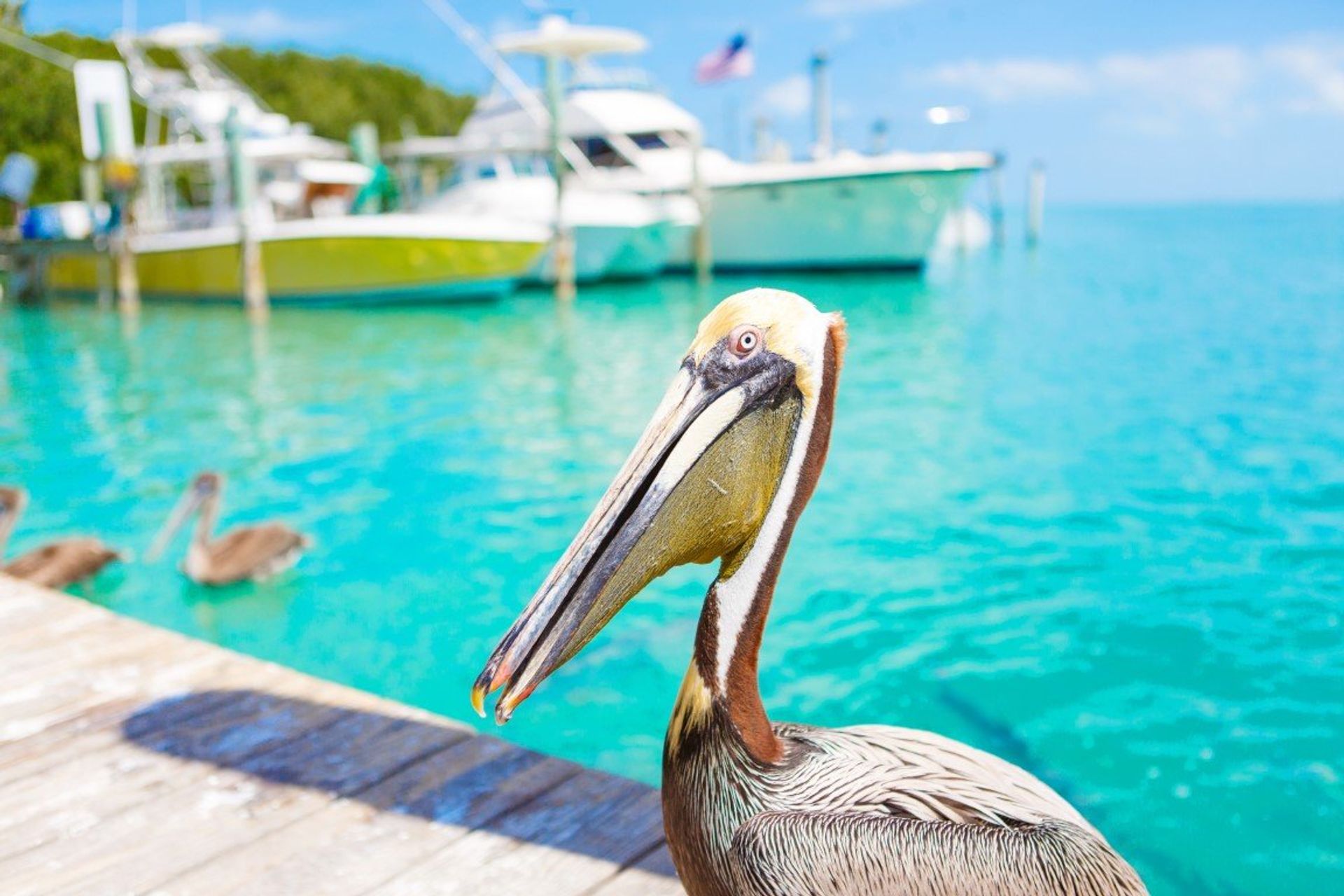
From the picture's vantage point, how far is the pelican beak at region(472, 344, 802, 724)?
1711 mm

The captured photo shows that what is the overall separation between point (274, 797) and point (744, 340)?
5.38 feet

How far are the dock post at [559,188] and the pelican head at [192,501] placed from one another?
14.2m

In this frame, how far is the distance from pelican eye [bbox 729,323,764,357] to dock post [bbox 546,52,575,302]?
18565 millimetres

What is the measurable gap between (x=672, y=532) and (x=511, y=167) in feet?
71.8

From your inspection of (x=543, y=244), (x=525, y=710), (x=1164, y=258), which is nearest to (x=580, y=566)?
(x=525, y=710)

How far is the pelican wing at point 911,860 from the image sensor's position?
169 centimetres

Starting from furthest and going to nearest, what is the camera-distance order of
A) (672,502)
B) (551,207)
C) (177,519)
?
(551,207), (177,519), (672,502)

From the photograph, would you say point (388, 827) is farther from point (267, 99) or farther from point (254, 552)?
point (267, 99)

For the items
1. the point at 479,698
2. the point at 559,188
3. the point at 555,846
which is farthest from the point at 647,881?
the point at 559,188

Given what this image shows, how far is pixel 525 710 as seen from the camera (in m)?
4.85

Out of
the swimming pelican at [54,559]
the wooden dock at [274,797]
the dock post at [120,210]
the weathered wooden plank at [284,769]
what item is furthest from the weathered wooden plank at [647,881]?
the dock post at [120,210]

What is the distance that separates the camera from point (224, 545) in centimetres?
626

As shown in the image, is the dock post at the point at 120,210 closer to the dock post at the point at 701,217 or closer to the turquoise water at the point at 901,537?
the turquoise water at the point at 901,537

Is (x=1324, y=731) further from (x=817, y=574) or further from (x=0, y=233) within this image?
(x=0, y=233)
